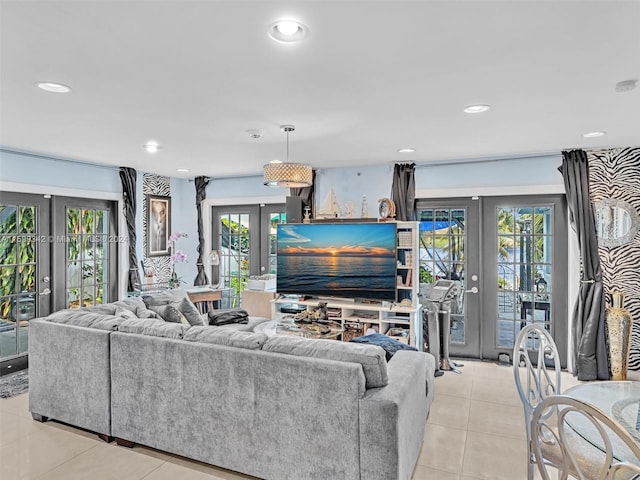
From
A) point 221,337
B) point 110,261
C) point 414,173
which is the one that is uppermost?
point 414,173

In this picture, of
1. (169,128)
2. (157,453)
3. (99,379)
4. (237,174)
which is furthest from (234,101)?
(237,174)

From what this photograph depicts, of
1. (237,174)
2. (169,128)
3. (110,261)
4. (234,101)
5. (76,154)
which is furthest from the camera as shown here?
(237,174)

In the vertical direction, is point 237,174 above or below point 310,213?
above

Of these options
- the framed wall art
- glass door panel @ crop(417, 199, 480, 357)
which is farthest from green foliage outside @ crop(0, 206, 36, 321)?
glass door panel @ crop(417, 199, 480, 357)

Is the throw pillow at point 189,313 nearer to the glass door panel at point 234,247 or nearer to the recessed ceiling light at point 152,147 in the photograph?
the recessed ceiling light at point 152,147

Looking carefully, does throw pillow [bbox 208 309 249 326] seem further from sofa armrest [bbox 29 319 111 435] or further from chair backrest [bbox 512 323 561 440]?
chair backrest [bbox 512 323 561 440]

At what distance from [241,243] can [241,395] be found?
4.23 metres

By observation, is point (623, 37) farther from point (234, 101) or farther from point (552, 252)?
point (552, 252)

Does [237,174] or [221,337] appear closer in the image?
[221,337]

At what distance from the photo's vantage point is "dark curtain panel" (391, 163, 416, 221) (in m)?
5.29

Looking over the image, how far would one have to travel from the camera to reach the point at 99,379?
118 inches

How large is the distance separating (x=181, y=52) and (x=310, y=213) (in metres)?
3.84

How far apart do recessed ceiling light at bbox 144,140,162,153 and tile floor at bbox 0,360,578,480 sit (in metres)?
2.60

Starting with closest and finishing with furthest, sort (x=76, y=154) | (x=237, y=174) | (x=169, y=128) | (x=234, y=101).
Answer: (x=234, y=101)
(x=169, y=128)
(x=76, y=154)
(x=237, y=174)
